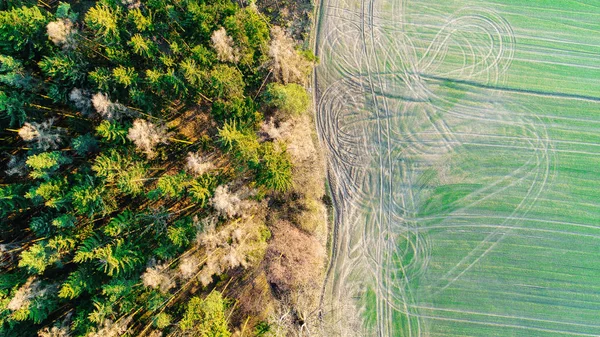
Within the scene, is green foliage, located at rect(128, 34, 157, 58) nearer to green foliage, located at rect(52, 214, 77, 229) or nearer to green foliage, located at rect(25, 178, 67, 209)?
green foliage, located at rect(25, 178, 67, 209)

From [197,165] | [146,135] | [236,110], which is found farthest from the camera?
[197,165]

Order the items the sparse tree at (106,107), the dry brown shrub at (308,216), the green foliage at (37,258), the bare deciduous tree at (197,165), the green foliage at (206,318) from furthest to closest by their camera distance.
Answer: the dry brown shrub at (308,216) < the bare deciduous tree at (197,165) < the green foliage at (206,318) < the sparse tree at (106,107) < the green foliage at (37,258)

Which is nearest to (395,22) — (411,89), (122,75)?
(411,89)

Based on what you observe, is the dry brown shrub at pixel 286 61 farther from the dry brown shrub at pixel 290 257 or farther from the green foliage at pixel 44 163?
the green foliage at pixel 44 163

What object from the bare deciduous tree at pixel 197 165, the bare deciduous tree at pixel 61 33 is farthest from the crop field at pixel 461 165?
the bare deciduous tree at pixel 61 33

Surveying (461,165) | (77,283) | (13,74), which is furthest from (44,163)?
(461,165)

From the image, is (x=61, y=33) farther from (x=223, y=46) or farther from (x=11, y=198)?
(x=11, y=198)

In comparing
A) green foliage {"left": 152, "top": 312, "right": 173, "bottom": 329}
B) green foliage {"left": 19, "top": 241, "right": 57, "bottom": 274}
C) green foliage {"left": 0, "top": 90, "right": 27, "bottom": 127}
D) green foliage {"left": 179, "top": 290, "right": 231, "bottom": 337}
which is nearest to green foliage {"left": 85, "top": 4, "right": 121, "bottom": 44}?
green foliage {"left": 0, "top": 90, "right": 27, "bottom": 127}
